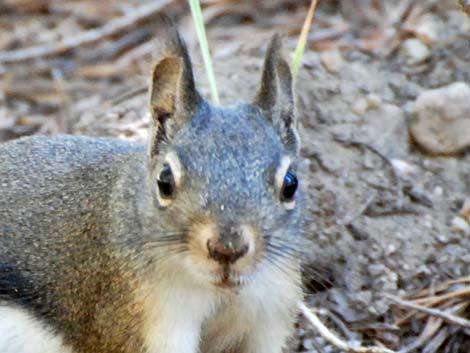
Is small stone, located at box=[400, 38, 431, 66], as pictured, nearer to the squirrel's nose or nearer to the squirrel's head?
the squirrel's head

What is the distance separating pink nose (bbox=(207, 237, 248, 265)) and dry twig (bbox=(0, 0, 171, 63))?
132 inches

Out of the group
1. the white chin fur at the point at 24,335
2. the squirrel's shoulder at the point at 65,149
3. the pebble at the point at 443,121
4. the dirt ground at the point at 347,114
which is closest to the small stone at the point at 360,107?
the dirt ground at the point at 347,114

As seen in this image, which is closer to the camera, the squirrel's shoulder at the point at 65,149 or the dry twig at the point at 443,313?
the squirrel's shoulder at the point at 65,149

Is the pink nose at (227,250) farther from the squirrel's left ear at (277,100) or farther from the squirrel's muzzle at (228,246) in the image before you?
the squirrel's left ear at (277,100)

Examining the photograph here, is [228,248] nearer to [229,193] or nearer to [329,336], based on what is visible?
[229,193]

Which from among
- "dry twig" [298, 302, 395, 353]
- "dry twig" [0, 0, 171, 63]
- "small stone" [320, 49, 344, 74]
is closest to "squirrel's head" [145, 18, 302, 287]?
"dry twig" [298, 302, 395, 353]

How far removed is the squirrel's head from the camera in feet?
11.7

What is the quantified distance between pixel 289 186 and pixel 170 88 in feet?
1.71

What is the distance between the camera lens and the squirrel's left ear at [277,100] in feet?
13.2

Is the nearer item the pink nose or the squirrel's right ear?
the pink nose

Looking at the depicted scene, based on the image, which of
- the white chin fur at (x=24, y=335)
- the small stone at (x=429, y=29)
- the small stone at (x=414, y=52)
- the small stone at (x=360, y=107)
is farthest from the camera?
the small stone at (x=429, y=29)

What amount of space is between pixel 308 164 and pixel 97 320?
1.42 meters

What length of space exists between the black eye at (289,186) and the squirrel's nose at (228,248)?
35cm

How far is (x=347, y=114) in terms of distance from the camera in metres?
5.51
